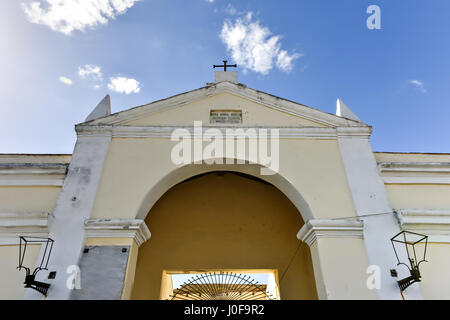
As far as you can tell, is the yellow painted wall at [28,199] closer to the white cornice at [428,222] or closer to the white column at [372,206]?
the white column at [372,206]

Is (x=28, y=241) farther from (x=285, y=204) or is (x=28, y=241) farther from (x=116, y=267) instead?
(x=285, y=204)

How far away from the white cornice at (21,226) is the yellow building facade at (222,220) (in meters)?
0.02

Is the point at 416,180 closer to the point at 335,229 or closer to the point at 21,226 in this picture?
the point at 335,229

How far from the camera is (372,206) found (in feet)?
17.3

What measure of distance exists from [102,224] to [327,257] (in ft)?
11.3

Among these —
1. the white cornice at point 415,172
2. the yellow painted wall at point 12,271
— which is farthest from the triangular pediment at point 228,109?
the yellow painted wall at point 12,271

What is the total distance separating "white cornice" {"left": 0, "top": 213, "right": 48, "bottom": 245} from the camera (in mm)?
4953

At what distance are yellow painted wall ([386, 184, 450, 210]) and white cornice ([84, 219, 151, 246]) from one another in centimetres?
431

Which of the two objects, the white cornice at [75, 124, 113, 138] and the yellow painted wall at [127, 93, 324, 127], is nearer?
the white cornice at [75, 124, 113, 138]

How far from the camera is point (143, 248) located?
7.33m

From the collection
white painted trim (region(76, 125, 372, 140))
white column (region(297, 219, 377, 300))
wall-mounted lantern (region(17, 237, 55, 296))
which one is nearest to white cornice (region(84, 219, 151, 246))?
wall-mounted lantern (region(17, 237, 55, 296))

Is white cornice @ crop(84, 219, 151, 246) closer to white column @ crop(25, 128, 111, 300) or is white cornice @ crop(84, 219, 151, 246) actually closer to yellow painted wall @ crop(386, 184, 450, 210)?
white column @ crop(25, 128, 111, 300)

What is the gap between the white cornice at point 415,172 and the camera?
5676 mm

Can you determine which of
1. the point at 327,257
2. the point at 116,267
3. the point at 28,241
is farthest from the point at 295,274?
the point at 28,241
